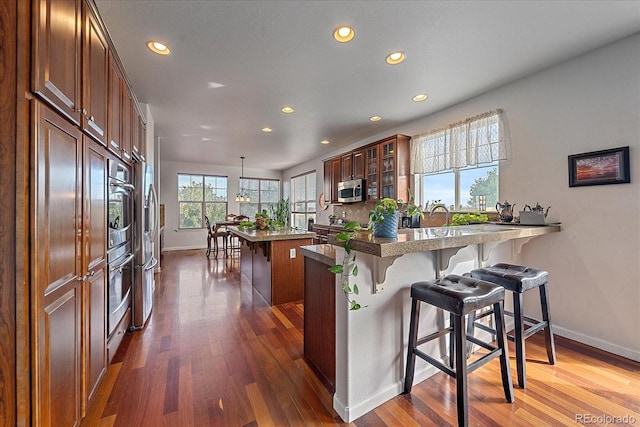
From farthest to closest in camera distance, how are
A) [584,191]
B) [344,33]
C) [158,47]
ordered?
[584,191] < [158,47] < [344,33]

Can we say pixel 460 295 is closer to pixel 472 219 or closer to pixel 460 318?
pixel 460 318

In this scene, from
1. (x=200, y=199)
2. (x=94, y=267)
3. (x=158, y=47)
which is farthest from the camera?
(x=200, y=199)

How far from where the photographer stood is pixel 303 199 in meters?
8.30

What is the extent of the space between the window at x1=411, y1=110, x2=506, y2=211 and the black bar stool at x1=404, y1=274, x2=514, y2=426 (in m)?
1.98

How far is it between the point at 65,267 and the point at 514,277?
2680 mm

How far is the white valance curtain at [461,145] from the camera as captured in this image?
9.95 feet

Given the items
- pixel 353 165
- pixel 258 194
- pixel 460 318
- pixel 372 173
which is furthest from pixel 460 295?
pixel 258 194

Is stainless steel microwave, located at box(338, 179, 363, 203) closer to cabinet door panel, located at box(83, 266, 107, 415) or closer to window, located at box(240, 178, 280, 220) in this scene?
cabinet door panel, located at box(83, 266, 107, 415)

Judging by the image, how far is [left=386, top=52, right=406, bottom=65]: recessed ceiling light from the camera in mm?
2332

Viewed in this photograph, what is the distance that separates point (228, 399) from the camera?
1642 millimetres

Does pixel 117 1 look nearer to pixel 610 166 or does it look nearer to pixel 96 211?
pixel 96 211

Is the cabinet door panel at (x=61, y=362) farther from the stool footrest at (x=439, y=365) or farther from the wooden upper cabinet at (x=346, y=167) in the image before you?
the wooden upper cabinet at (x=346, y=167)

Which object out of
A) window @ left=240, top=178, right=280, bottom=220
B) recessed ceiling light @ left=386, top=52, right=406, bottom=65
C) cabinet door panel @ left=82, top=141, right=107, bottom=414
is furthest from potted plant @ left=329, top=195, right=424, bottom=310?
window @ left=240, top=178, right=280, bottom=220

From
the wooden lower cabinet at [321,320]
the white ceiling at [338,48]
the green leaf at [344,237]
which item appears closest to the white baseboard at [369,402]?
the wooden lower cabinet at [321,320]
